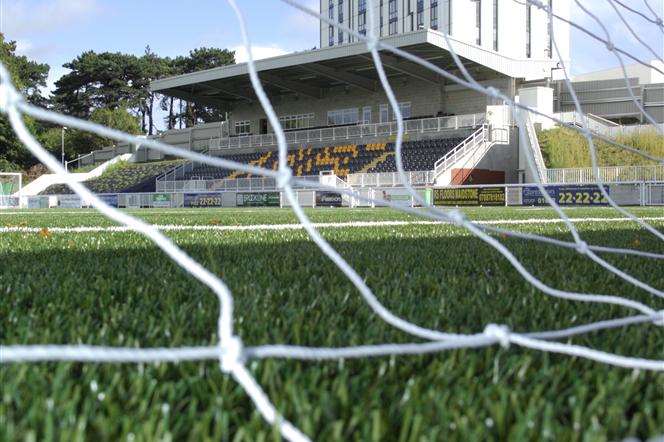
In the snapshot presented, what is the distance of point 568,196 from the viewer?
19.5m

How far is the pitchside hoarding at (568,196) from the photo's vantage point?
1880 cm

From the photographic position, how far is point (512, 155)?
28.1m

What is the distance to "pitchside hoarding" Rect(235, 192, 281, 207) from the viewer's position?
78.0ft

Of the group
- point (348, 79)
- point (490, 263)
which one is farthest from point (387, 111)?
point (490, 263)

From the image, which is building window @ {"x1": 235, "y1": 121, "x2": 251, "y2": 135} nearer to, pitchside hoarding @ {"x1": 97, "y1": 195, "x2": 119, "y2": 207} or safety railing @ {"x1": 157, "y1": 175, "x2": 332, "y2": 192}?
safety railing @ {"x1": 157, "y1": 175, "x2": 332, "y2": 192}

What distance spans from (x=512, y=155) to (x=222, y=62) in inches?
1559

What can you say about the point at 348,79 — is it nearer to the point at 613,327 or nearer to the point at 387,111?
the point at 387,111

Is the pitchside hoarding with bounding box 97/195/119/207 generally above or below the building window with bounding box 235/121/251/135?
below

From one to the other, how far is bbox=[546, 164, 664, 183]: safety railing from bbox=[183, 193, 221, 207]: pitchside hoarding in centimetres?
1265

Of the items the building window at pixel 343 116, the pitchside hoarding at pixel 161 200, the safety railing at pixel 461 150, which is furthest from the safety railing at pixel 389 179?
the building window at pixel 343 116

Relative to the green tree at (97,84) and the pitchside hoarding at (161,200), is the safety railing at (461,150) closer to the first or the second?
the pitchside hoarding at (161,200)

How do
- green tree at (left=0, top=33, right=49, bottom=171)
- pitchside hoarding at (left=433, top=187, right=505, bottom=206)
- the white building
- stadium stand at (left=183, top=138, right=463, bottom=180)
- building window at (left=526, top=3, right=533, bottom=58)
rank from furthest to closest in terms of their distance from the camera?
Result: green tree at (left=0, top=33, right=49, bottom=171) < building window at (left=526, top=3, right=533, bottom=58) < the white building < stadium stand at (left=183, top=138, right=463, bottom=180) < pitchside hoarding at (left=433, top=187, right=505, bottom=206)

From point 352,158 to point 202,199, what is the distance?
7731mm

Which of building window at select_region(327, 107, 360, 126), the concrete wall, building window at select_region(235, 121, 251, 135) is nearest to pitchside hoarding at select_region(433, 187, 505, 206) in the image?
building window at select_region(327, 107, 360, 126)
